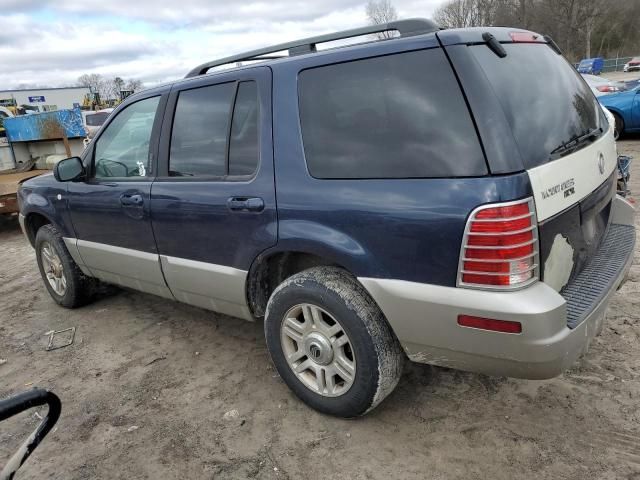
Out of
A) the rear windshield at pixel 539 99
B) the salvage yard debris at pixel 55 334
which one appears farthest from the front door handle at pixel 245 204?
the salvage yard debris at pixel 55 334

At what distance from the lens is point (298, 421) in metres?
2.89

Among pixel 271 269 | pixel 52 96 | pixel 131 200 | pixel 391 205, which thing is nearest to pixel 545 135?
pixel 391 205

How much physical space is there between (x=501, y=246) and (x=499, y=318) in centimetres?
30

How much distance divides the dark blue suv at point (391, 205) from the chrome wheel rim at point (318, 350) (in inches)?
0.4

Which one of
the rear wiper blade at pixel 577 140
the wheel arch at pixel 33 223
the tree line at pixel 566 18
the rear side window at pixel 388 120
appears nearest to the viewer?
the rear side window at pixel 388 120

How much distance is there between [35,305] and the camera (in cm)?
516

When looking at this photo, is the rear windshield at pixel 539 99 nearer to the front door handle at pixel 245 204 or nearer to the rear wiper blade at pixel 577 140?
the rear wiper blade at pixel 577 140

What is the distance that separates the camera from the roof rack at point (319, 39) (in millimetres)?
2633

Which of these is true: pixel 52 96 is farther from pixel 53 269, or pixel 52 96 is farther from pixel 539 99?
pixel 539 99

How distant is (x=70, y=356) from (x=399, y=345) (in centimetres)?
266

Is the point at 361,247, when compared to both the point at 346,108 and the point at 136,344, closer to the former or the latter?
the point at 346,108

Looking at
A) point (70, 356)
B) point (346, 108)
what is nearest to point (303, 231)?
point (346, 108)

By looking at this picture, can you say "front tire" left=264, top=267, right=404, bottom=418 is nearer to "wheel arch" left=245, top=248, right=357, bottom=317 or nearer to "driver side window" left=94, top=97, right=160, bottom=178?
"wheel arch" left=245, top=248, right=357, bottom=317

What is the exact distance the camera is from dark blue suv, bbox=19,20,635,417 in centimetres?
215
